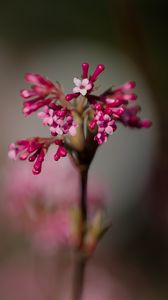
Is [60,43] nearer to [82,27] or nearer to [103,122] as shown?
[82,27]

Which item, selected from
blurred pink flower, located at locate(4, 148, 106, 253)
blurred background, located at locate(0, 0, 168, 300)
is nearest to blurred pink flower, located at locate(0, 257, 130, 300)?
blurred background, located at locate(0, 0, 168, 300)

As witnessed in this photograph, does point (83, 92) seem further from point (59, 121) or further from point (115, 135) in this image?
point (115, 135)

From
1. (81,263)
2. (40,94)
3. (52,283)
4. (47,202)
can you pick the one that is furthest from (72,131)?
(52,283)

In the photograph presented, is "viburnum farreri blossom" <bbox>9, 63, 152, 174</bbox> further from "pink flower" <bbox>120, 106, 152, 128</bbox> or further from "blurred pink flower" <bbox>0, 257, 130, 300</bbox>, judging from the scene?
"blurred pink flower" <bbox>0, 257, 130, 300</bbox>

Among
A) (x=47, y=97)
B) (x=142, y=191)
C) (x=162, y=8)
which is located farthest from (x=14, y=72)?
(x=47, y=97)

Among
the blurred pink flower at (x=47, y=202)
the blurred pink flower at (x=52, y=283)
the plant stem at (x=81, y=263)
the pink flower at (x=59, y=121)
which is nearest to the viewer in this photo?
the pink flower at (x=59, y=121)

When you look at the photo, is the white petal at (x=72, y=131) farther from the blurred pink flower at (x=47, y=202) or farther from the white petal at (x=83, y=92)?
the blurred pink flower at (x=47, y=202)

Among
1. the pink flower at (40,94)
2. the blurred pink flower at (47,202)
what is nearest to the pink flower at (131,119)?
the pink flower at (40,94)
